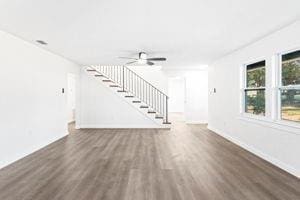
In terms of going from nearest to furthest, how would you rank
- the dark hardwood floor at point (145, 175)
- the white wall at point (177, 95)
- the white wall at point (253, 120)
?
the dark hardwood floor at point (145, 175)
the white wall at point (253, 120)
the white wall at point (177, 95)

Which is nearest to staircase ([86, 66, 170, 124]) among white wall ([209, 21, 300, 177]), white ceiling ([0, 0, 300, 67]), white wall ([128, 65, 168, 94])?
white wall ([128, 65, 168, 94])

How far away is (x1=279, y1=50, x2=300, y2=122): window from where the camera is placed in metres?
4.03

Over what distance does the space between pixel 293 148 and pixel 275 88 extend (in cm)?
128

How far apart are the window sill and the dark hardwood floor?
0.76 metres

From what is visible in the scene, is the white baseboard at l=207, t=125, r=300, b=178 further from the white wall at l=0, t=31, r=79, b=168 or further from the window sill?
the white wall at l=0, t=31, r=79, b=168

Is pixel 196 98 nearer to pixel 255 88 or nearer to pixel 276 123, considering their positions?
pixel 255 88

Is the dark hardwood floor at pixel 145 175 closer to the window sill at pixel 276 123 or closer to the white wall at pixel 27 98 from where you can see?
the white wall at pixel 27 98

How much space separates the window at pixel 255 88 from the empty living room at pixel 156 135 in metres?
0.03

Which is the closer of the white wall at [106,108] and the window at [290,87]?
the window at [290,87]

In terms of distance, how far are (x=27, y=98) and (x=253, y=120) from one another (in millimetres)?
5418

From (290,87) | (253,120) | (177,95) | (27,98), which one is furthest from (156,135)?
(177,95)

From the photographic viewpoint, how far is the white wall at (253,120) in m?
3.95

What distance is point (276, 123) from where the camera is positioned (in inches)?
175

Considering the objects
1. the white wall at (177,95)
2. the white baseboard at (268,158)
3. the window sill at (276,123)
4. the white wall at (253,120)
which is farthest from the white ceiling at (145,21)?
the white wall at (177,95)
